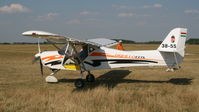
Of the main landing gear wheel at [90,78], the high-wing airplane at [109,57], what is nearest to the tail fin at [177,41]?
the high-wing airplane at [109,57]

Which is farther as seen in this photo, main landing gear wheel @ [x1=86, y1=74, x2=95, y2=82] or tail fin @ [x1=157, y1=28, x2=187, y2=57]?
main landing gear wheel @ [x1=86, y1=74, x2=95, y2=82]

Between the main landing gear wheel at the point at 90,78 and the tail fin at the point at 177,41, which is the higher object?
the tail fin at the point at 177,41

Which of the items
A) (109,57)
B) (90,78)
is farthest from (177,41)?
(90,78)

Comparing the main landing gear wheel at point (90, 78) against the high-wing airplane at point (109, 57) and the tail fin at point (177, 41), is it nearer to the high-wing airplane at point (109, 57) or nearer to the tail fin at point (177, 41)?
the high-wing airplane at point (109, 57)

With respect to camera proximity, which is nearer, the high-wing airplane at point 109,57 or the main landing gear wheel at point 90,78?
the high-wing airplane at point 109,57

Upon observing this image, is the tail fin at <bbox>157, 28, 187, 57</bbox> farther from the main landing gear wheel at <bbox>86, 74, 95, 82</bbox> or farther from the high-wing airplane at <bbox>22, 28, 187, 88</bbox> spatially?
the main landing gear wheel at <bbox>86, 74, 95, 82</bbox>

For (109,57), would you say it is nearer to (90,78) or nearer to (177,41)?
(90,78)

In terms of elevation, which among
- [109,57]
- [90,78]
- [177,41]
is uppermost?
[177,41]

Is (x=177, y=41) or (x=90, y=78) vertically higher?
(x=177, y=41)

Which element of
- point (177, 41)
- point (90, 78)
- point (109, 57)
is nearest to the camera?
point (177, 41)

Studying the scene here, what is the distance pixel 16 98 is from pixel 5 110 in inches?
42.6

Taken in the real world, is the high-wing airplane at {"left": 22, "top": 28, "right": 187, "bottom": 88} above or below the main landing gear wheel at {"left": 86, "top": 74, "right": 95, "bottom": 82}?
above

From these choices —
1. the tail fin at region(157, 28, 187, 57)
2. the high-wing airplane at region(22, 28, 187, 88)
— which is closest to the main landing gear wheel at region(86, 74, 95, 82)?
the high-wing airplane at region(22, 28, 187, 88)

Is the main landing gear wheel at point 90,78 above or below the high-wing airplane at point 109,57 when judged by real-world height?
below
